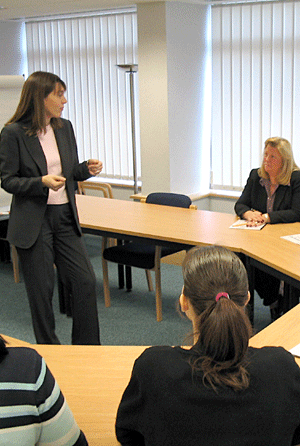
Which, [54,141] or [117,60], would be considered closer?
[54,141]

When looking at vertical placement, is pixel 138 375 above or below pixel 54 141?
below

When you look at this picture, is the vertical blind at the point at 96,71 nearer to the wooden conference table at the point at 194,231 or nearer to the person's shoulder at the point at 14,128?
the wooden conference table at the point at 194,231

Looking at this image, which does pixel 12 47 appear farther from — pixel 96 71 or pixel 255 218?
pixel 255 218

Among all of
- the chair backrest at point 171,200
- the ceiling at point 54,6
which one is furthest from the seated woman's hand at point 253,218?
the ceiling at point 54,6

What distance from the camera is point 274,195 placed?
401cm

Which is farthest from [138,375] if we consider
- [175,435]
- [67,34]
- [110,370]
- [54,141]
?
[67,34]

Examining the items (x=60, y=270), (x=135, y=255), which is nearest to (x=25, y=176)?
(x=60, y=270)

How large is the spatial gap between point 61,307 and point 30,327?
322 mm

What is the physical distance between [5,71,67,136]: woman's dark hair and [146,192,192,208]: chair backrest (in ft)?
5.78

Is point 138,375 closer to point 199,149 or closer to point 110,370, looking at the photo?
point 110,370

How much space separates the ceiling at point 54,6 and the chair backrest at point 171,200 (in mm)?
2033

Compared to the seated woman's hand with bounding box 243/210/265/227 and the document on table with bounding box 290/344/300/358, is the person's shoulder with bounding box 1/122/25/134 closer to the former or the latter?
the seated woman's hand with bounding box 243/210/265/227

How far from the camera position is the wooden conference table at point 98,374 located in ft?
5.51

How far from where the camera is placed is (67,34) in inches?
279
